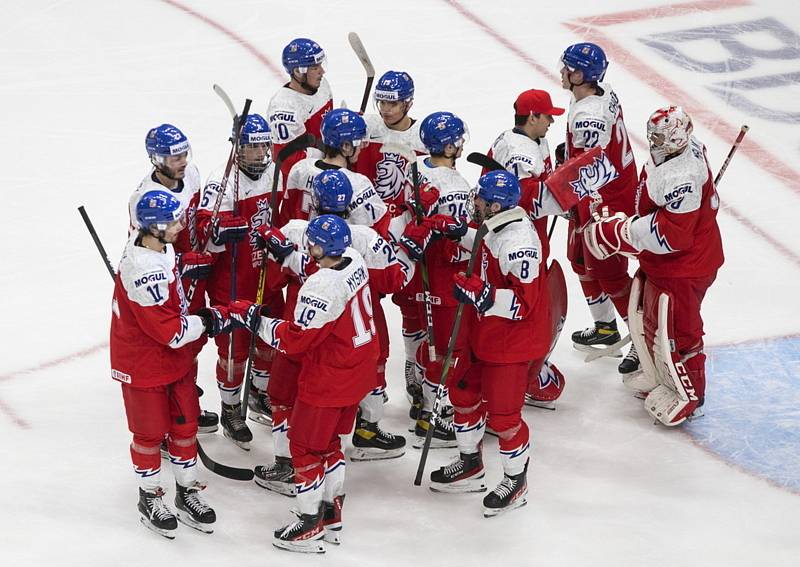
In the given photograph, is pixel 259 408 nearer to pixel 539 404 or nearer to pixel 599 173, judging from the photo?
pixel 539 404

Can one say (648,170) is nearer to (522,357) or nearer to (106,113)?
(522,357)

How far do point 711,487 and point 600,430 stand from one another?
636mm

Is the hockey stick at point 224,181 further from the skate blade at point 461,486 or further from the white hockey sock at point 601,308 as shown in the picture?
the white hockey sock at point 601,308

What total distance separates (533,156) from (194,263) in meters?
1.53

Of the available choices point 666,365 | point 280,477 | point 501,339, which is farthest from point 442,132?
point 280,477

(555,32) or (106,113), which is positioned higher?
(555,32)

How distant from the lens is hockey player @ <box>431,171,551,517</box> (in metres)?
5.11

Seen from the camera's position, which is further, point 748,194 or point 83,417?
point 748,194

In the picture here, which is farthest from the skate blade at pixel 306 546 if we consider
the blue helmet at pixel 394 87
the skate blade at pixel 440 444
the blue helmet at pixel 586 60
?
the blue helmet at pixel 586 60

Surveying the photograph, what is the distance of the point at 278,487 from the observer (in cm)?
557

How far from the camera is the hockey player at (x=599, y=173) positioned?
6082mm

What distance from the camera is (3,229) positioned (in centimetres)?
743

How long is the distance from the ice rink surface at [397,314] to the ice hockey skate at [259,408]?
97 millimetres

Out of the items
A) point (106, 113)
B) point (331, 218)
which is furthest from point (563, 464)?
point (106, 113)
